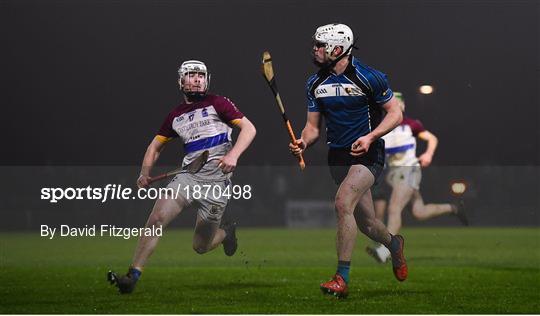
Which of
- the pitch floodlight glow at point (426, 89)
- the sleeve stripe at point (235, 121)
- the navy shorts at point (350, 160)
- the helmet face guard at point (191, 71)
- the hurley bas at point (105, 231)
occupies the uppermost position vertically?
the helmet face guard at point (191, 71)

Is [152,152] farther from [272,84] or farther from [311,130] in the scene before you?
[311,130]

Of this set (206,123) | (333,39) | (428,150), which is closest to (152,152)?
(206,123)

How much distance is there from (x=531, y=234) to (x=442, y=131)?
12.2ft

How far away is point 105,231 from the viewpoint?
41.0ft

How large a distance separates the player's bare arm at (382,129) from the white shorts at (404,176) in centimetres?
642

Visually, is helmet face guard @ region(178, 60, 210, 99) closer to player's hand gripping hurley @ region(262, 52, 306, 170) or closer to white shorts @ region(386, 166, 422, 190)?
player's hand gripping hurley @ region(262, 52, 306, 170)

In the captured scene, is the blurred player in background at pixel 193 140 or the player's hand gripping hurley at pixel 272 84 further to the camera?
the blurred player in background at pixel 193 140

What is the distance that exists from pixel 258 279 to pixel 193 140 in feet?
9.62

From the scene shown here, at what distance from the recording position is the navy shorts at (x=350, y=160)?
32.5ft

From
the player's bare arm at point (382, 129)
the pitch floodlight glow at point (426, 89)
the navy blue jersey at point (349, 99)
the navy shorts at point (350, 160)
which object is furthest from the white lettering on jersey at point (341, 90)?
the pitch floodlight glow at point (426, 89)

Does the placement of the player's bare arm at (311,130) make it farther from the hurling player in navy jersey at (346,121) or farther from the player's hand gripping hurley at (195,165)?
the player's hand gripping hurley at (195,165)

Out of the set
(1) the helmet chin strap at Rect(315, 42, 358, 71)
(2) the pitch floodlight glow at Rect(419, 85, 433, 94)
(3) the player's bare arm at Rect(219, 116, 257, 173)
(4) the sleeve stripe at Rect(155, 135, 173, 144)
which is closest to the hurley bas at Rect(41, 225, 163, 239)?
(4) the sleeve stripe at Rect(155, 135, 173, 144)

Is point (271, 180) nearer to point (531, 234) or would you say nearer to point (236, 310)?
point (531, 234)

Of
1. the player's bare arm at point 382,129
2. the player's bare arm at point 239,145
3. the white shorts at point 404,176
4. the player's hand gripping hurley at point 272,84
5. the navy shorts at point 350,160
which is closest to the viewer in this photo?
the player's bare arm at point 382,129
